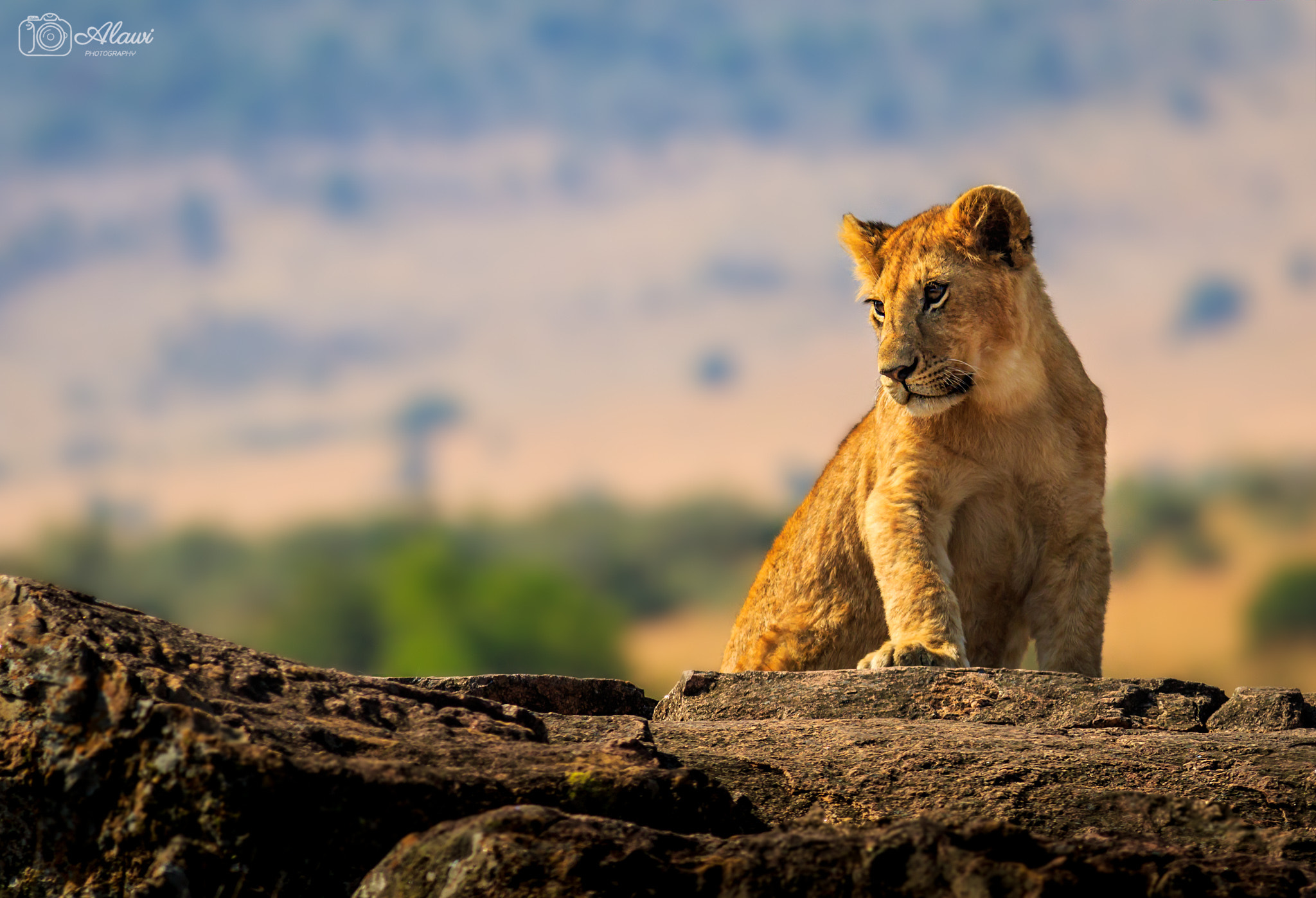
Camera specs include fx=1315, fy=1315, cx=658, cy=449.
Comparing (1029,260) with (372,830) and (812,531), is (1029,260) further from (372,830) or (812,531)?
(372,830)

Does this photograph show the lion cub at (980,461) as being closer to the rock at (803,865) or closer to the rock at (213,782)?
the rock at (213,782)

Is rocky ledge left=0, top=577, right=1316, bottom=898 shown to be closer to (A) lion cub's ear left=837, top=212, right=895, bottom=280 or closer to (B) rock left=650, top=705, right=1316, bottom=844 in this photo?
(B) rock left=650, top=705, right=1316, bottom=844

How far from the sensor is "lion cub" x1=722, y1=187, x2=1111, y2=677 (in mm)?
7691

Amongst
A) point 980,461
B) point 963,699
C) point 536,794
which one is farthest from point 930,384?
point 536,794

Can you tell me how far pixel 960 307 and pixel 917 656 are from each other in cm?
208

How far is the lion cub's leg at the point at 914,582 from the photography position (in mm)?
7242

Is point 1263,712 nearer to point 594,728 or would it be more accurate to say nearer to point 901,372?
point 901,372

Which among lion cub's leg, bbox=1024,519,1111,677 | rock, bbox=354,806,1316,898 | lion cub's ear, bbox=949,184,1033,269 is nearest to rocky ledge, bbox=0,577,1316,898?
rock, bbox=354,806,1316,898

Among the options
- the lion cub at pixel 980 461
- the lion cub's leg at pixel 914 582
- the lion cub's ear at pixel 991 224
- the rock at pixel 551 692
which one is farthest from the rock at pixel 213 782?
the lion cub's ear at pixel 991 224

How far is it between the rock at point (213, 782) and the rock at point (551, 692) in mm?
2363

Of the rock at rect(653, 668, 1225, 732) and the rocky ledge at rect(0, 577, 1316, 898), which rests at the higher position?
the rock at rect(653, 668, 1225, 732)

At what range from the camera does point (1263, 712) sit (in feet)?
21.5

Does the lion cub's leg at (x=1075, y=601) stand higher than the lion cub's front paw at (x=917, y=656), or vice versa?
the lion cub's leg at (x=1075, y=601)

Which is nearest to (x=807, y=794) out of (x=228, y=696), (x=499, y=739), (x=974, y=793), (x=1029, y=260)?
(x=974, y=793)
